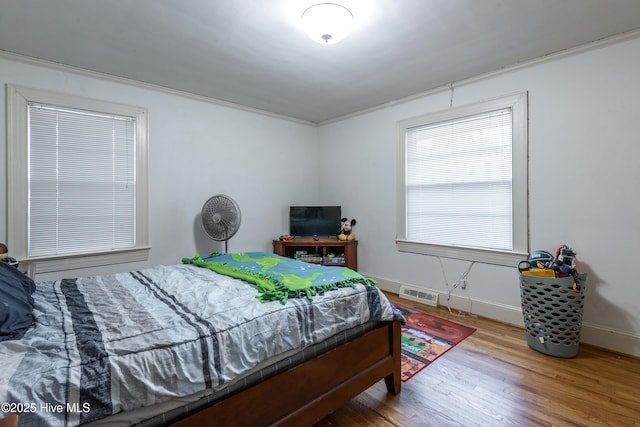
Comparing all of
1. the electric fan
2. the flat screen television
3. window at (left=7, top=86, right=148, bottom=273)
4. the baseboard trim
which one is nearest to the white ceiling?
window at (left=7, top=86, right=148, bottom=273)

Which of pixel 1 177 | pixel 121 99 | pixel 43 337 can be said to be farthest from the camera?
pixel 121 99

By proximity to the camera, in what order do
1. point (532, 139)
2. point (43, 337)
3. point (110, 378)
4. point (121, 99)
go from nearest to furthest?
point (110, 378) → point (43, 337) → point (532, 139) → point (121, 99)

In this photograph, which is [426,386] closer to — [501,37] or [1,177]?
[501,37]

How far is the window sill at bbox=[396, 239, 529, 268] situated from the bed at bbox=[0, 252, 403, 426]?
158 cm

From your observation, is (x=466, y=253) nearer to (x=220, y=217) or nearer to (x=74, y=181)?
(x=220, y=217)

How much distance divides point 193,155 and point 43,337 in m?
2.59

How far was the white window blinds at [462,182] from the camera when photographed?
292cm

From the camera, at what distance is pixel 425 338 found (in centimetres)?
260

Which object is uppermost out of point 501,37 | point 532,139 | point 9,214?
point 501,37

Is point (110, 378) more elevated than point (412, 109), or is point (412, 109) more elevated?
point (412, 109)

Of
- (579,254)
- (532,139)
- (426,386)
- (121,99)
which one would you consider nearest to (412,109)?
(532,139)

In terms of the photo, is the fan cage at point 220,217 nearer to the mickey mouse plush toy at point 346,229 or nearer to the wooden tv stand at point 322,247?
the wooden tv stand at point 322,247

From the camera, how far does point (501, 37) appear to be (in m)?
2.27

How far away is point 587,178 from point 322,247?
110 inches
